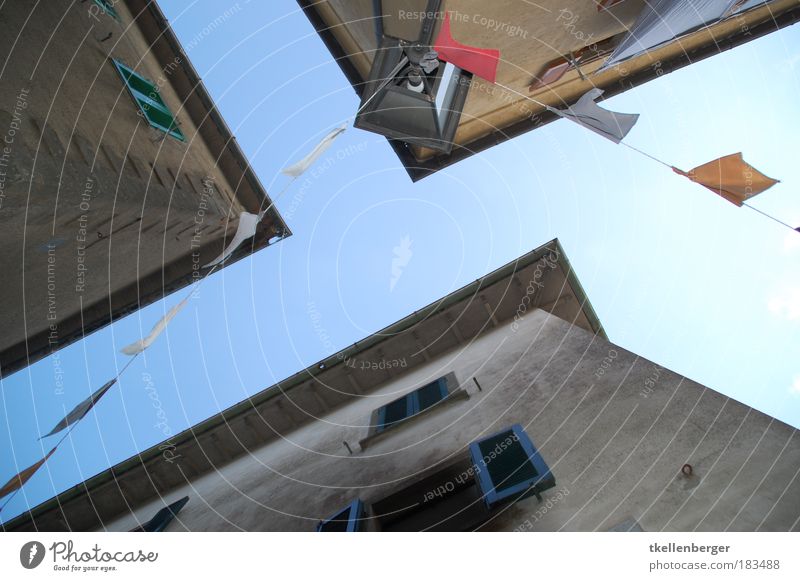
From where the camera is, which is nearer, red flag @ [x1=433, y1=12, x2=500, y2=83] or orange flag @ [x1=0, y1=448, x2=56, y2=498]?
orange flag @ [x1=0, y1=448, x2=56, y2=498]

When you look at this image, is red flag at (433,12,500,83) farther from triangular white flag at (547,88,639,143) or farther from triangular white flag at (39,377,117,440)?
triangular white flag at (39,377,117,440)

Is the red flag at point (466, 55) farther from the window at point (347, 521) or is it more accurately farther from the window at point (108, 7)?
the window at point (108, 7)

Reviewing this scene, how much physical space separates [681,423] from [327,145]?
6056 mm

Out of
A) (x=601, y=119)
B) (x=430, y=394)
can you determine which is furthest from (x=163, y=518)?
(x=601, y=119)

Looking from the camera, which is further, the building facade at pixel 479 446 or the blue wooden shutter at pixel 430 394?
the blue wooden shutter at pixel 430 394

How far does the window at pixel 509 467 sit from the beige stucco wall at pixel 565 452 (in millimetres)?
230

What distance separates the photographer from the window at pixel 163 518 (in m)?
9.66

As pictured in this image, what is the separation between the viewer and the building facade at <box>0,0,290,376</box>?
6.43 metres

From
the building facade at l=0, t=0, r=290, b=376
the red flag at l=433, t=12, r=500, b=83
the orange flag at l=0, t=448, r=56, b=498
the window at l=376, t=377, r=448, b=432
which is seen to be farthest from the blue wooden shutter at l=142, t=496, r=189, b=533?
the red flag at l=433, t=12, r=500, b=83

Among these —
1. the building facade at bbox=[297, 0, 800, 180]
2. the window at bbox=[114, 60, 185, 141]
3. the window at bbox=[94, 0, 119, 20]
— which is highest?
the window at bbox=[94, 0, 119, 20]

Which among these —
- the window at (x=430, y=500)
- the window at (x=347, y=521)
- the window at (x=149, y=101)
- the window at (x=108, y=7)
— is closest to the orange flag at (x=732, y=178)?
the window at (x=430, y=500)

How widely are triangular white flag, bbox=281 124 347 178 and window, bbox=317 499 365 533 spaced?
4.69 meters

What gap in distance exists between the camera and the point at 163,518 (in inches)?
394
